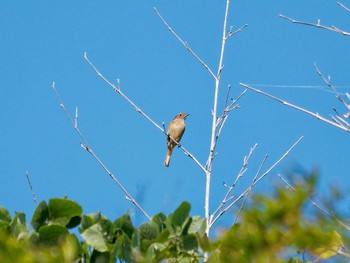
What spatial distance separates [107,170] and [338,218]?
324 cm

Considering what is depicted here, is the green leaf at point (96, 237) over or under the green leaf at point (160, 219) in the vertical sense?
over

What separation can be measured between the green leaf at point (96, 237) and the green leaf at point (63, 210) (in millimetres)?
87

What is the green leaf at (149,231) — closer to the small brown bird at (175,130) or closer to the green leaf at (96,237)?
the green leaf at (96,237)

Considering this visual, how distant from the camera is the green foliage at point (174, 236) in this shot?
0.93 meters

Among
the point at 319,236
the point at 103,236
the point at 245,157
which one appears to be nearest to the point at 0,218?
the point at 103,236

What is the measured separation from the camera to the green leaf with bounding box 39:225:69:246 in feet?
5.60

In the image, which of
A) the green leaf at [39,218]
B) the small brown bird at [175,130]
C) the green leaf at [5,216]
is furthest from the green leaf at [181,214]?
the small brown bird at [175,130]

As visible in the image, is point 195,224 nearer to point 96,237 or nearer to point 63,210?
point 96,237

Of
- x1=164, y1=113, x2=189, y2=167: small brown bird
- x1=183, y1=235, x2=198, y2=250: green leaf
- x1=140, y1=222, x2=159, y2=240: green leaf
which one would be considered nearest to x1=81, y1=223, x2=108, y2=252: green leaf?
x1=140, y1=222, x2=159, y2=240: green leaf

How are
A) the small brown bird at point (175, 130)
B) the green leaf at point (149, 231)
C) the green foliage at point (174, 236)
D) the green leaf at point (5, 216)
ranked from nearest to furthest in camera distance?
the green foliage at point (174, 236), the green leaf at point (149, 231), the green leaf at point (5, 216), the small brown bird at point (175, 130)

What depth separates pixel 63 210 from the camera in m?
1.84

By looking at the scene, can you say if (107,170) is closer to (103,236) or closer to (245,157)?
(245,157)

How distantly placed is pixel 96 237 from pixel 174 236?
20 centimetres

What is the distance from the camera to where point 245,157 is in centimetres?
522
